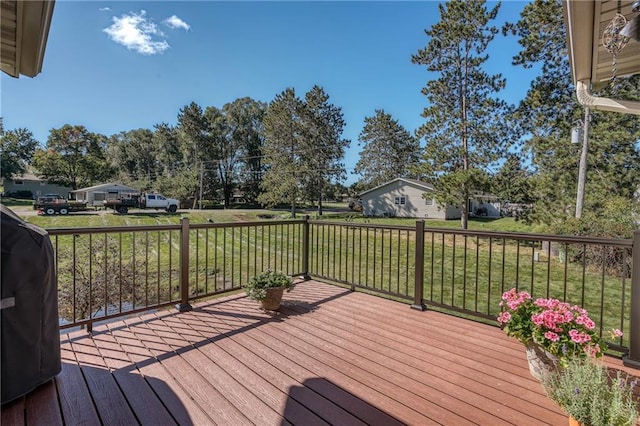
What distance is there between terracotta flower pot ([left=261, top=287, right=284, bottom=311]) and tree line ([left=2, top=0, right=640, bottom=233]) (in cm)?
865

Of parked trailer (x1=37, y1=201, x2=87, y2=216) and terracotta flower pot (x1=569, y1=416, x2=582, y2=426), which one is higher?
parked trailer (x1=37, y1=201, x2=87, y2=216)

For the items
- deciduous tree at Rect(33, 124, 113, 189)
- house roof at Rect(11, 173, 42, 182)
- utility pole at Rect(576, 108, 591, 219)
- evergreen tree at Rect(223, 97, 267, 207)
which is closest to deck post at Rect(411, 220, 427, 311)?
utility pole at Rect(576, 108, 591, 219)

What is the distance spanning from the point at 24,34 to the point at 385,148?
33.2m

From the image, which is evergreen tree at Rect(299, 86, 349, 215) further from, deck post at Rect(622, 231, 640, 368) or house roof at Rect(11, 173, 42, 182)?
house roof at Rect(11, 173, 42, 182)

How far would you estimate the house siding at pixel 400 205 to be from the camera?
21891 millimetres

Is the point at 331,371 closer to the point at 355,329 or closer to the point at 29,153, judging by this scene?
the point at 355,329

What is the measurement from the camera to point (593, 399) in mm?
1286

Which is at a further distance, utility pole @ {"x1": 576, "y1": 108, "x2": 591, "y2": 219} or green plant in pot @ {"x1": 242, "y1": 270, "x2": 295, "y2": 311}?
utility pole @ {"x1": 576, "y1": 108, "x2": 591, "y2": 219}

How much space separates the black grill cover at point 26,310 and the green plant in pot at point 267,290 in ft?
5.18

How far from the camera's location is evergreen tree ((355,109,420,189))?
3288cm

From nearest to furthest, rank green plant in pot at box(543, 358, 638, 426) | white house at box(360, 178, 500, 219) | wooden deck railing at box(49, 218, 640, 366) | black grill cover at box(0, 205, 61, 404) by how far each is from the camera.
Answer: green plant in pot at box(543, 358, 638, 426)
black grill cover at box(0, 205, 61, 404)
wooden deck railing at box(49, 218, 640, 366)
white house at box(360, 178, 500, 219)

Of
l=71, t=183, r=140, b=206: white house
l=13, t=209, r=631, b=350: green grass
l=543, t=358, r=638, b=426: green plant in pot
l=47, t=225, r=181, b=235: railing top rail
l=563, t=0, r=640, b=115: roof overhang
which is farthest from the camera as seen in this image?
l=71, t=183, r=140, b=206: white house

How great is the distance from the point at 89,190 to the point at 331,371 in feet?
106

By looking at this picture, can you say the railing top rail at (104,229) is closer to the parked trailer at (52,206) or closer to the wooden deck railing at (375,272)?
the wooden deck railing at (375,272)
